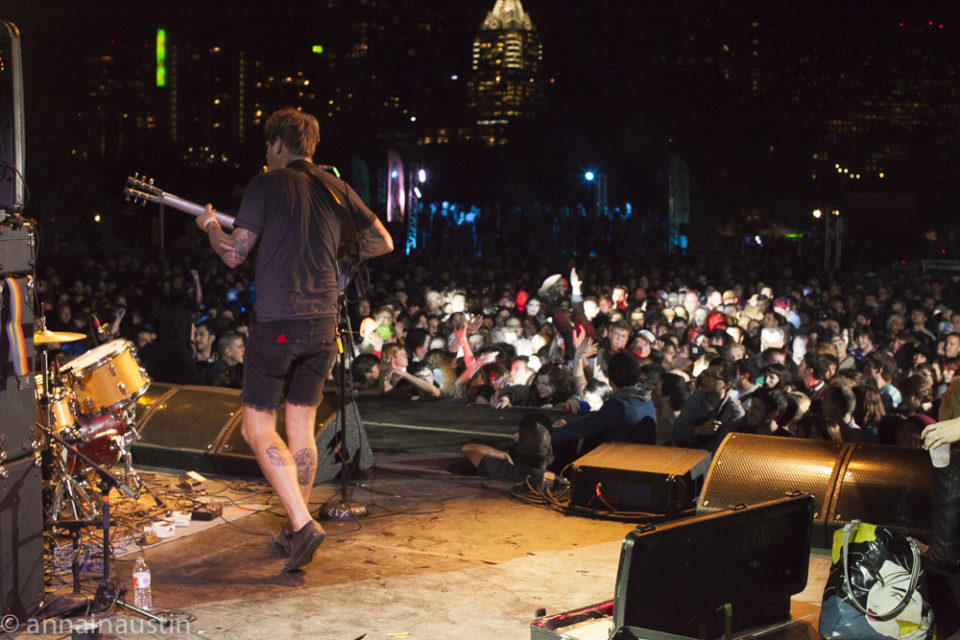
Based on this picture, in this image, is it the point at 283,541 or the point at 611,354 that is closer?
the point at 283,541

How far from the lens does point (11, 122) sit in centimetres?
376

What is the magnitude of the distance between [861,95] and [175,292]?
87859 millimetres

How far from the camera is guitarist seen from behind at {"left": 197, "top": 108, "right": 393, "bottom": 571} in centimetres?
446

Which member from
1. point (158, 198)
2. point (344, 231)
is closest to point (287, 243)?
point (344, 231)

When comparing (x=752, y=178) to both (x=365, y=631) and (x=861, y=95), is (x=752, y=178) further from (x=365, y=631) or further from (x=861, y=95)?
(x=365, y=631)

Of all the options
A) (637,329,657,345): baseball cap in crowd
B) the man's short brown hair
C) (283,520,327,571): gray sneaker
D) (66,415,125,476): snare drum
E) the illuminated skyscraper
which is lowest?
(283,520,327,571): gray sneaker

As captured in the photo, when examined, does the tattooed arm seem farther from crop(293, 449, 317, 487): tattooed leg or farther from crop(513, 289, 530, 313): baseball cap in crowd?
crop(513, 289, 530, 313): baseball cap in crowd

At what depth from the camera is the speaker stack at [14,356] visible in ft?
12.2

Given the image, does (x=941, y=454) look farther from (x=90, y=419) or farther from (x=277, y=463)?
(x=90, y=419)

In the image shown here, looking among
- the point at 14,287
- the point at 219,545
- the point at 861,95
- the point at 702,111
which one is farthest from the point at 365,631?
the point at 861,95

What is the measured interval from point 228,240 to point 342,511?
5.85 ft

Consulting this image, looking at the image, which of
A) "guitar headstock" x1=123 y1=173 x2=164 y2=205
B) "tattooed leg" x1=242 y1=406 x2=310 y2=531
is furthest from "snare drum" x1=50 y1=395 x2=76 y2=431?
"tattooed leg" x1=242 y1=406 x2=310 y2=531

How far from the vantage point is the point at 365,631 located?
12.4 feet

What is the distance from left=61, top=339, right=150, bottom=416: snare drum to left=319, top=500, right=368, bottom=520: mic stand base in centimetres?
151
